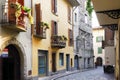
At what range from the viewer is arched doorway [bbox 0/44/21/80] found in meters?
17.4

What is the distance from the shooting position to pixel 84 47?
44.0 meters

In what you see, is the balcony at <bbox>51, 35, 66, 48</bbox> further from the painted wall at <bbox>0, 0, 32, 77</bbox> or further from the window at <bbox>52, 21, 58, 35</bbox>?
the painted wall at <bbox>0, 0, 32, 77</bbox>

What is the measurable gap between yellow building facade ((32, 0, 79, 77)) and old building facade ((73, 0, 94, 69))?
334cm

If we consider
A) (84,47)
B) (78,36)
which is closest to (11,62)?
(78,36)

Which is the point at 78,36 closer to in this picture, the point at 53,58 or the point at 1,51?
the point at 53,58

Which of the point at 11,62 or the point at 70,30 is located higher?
the point at 70,30

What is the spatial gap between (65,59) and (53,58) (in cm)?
417

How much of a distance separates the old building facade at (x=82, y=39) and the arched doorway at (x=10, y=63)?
19.4 metres

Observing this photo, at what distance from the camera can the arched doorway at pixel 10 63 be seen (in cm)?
1741

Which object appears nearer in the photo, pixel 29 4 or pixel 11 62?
pixel 11 62

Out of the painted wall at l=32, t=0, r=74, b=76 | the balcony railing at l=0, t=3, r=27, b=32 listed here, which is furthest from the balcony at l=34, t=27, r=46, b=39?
the balcony railing at l=0, t=3, r=27, b=32

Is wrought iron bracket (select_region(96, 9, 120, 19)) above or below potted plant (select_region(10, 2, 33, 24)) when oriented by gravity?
below

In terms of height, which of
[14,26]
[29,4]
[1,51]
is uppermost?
[29,4]

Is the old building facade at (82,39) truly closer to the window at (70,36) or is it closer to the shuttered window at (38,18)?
the window at (70,36)
